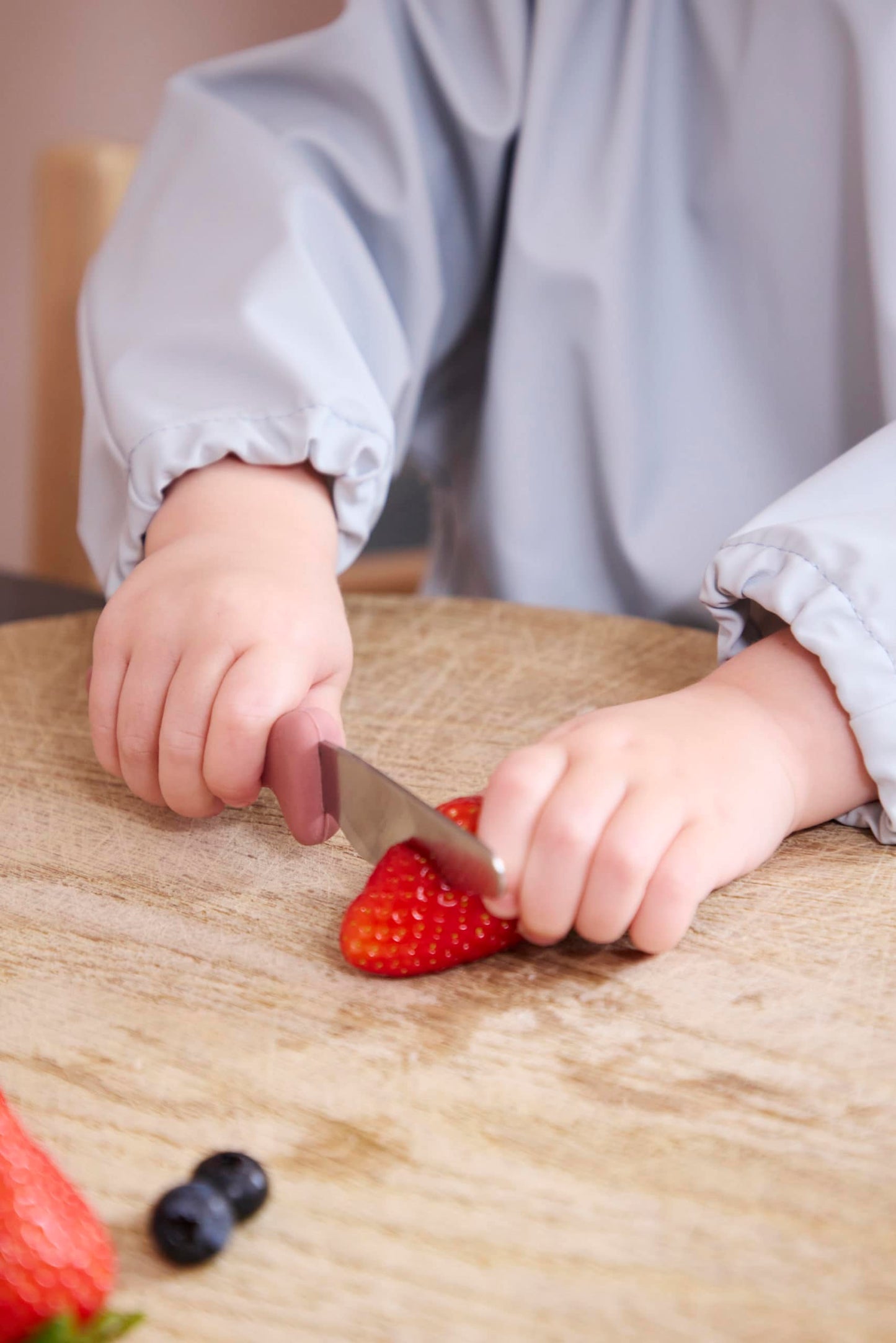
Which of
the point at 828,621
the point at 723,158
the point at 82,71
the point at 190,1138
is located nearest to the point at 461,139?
the point at 723,158

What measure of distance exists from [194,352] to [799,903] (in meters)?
0.47

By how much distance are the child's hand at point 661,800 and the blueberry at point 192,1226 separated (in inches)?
5.8

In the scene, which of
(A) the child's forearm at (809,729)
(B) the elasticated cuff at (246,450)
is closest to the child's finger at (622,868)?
(A) the child's forearm at (809,729)

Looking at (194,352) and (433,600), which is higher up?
(194,352)

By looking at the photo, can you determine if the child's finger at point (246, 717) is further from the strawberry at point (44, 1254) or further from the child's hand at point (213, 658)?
the strawberry at point (44, 1254)

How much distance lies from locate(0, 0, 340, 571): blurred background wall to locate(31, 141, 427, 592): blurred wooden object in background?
1035 mm

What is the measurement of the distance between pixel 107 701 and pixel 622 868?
0.88ft

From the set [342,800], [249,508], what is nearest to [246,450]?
[249,508]

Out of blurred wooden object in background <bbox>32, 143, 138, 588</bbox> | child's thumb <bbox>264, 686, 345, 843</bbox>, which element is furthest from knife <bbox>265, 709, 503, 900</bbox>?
blurred wooden object in background <bbox>32, 143, 138, 588</bbox>

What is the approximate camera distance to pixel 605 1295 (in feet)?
0.99

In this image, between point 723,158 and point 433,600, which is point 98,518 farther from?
point 723,158

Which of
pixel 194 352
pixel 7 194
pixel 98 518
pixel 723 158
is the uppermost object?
pixel 723 158

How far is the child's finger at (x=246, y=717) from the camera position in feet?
1.67

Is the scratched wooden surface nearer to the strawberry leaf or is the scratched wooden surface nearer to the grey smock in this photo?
the strawberry leaf
